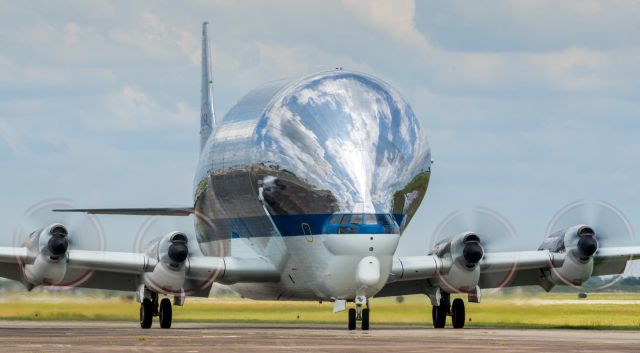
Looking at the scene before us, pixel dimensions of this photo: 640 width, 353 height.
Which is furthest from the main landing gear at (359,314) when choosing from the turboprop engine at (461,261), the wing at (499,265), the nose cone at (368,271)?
the turboprop engine at (461,261)

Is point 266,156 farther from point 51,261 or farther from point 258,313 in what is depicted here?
point 258,313

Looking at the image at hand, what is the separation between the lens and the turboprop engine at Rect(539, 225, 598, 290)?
3978 centimetres

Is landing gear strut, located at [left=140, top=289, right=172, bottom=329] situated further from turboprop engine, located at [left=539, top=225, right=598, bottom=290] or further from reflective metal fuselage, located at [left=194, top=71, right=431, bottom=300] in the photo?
turboprop engine, located at [left=539, top=225, right=598, bottom=290]

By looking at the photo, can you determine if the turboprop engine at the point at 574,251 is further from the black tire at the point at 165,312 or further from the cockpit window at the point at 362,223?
the black tire at the point at 165,312

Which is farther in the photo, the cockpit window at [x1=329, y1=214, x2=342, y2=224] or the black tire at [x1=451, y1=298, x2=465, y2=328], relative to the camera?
the black tire at [x1=451, y1=298, x2=465, y2=328]

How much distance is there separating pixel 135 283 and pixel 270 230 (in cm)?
537

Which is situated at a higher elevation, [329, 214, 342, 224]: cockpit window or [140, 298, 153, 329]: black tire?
[329, 214, 342, 224]: cockpit window

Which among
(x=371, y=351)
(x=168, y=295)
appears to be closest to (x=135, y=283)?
(x=168, y=295)

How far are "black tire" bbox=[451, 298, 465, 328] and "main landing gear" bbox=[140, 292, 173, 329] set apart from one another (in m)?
8.23

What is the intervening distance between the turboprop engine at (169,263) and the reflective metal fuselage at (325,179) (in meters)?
2.36

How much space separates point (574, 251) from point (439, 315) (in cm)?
434

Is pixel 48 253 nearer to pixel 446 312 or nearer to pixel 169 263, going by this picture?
pixel 169 263

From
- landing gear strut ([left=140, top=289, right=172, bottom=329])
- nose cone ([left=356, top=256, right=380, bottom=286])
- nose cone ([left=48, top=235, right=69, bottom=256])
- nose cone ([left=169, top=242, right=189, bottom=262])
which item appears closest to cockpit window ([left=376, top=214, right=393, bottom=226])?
nose cone ([left=356, top=256, right=380, bottom=286])

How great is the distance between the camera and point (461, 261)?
39312mm
